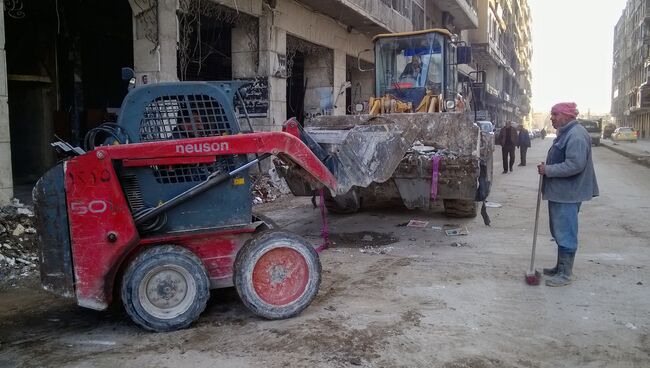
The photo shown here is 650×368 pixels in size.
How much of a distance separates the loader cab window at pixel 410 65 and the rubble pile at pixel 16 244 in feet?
22.3

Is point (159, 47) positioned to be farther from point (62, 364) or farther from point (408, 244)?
point (62, 364)

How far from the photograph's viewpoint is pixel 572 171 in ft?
16.0

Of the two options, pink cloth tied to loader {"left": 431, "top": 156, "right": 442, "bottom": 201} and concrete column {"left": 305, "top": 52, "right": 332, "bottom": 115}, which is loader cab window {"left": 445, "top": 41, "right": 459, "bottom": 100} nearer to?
pink cloth tied to loader {"left": 431, "top": 156, "right": 442, "bottom": 201}

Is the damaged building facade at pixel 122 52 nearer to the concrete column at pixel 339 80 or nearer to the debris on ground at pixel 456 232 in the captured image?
the concrete column at pixel 339 80

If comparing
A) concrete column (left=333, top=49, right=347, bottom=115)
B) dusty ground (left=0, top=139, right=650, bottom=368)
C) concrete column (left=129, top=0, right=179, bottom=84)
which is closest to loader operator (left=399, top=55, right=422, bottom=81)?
concrete column (left=129, top=0, right=179, bottom=84)

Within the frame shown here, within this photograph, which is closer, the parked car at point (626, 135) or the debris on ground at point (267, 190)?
the debris on ground at point (267, 190)

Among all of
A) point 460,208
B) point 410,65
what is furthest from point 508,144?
point 460,208

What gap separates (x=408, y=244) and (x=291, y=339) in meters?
3.45

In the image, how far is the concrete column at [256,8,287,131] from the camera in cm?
1215

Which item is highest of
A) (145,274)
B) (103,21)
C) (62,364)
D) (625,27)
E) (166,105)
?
(625,27)

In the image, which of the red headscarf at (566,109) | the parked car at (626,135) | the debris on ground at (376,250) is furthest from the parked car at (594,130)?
the red headscarf at (566,109)

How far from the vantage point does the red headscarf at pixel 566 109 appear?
5176mm

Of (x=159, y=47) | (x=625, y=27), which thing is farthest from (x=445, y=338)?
(x=625, y=27)

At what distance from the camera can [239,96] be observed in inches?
174
